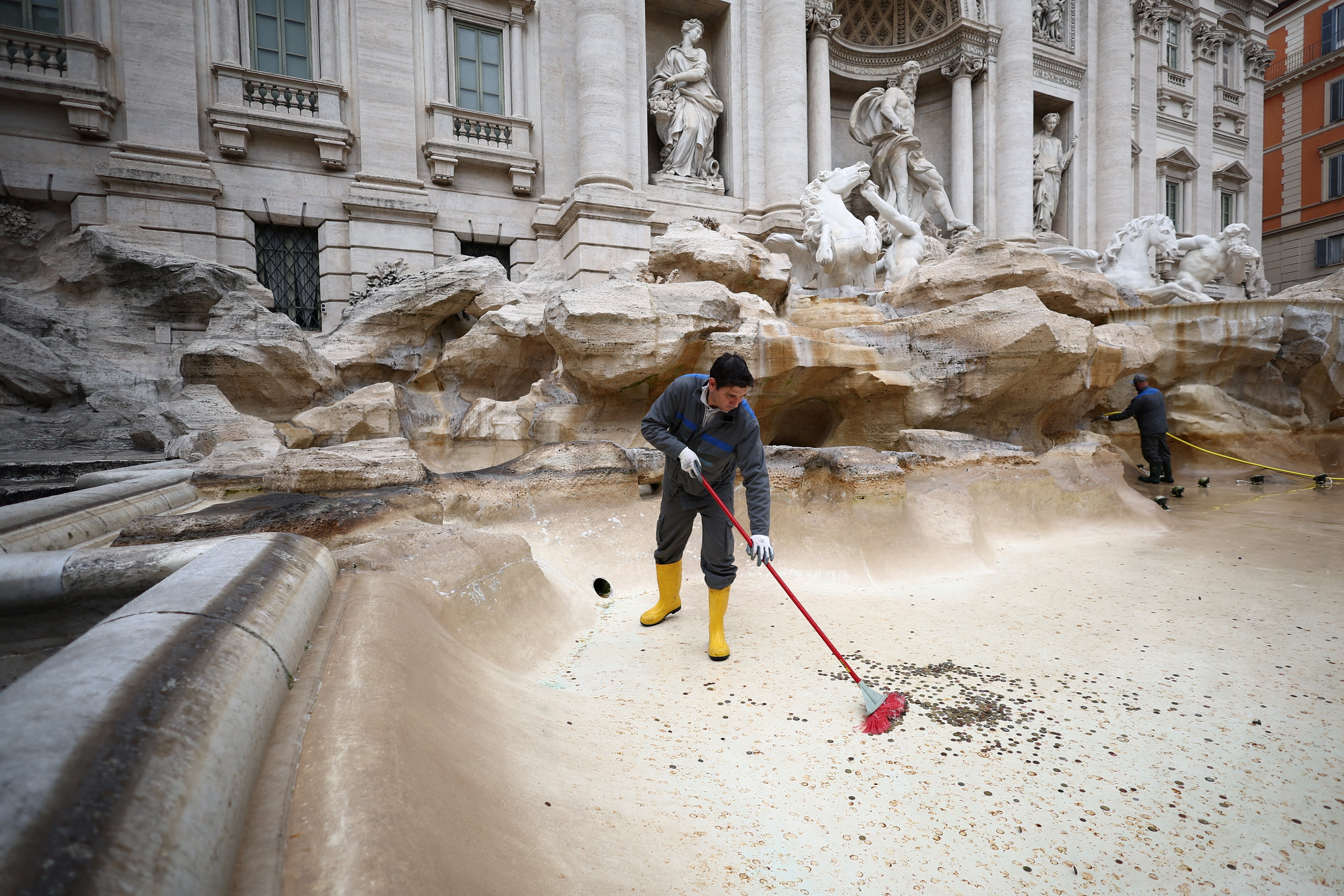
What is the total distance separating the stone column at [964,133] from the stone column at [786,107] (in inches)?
204

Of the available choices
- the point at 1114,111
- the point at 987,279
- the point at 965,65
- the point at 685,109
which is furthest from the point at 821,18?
the point at 987,279

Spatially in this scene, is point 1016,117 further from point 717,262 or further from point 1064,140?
point 717,262

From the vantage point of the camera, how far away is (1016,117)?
14.6 meters

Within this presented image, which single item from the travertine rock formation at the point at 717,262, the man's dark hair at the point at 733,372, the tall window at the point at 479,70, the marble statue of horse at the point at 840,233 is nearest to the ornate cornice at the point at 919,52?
the tall window at the point at 479,70

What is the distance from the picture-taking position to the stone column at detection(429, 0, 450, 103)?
35.4 feet

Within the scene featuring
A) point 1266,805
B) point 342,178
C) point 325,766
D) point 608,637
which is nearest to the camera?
point 325,766

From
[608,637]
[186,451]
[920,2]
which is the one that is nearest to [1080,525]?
[608,637]

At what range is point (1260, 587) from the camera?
12.3 ft

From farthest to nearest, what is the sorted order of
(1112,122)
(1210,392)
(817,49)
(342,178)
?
(1112,122), (817,49), (342,178), (1210,392)

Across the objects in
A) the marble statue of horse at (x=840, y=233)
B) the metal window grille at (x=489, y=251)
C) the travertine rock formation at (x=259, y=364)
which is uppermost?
the metal window grille at (x=489, y=251)

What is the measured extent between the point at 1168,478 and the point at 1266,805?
25.3 feet

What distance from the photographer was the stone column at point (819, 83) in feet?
43.0

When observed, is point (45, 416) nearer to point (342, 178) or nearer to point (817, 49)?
point (342, 178)

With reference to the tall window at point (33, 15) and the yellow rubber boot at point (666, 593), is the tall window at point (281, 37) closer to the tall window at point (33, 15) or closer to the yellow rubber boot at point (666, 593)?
the tall window at point (33, 15)
